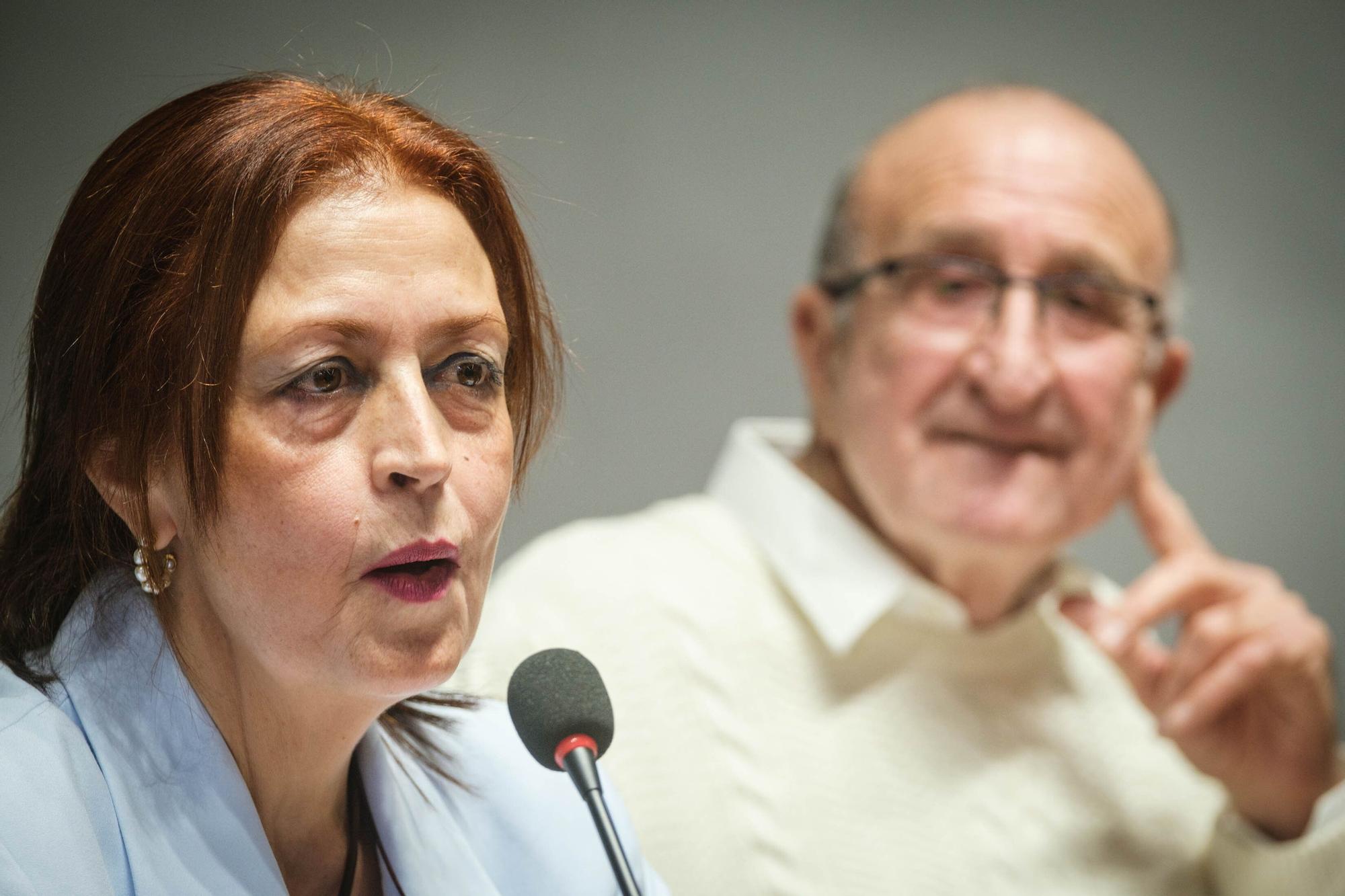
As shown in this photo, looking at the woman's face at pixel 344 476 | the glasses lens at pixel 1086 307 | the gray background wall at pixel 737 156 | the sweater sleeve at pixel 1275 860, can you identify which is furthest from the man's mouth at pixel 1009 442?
the woman's face at pixel 344 476

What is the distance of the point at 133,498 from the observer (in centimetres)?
57

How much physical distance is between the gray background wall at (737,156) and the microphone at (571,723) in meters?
0.16

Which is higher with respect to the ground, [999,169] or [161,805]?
[999,169]

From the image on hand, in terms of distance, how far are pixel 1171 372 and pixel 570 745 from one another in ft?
3.12

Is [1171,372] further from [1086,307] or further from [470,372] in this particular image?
[470,372]

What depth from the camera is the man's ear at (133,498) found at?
57 centimetres

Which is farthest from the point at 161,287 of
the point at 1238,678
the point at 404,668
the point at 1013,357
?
the point at 1238,678

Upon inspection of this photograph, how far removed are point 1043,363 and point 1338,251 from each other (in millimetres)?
750

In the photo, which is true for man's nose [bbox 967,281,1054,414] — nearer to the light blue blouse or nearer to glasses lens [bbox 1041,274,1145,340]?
glasses lens [bbox 1041,274,1145,340]

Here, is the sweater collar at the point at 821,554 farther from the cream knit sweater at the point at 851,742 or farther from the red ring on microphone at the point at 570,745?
the red ring on microphone at the point at 570,745

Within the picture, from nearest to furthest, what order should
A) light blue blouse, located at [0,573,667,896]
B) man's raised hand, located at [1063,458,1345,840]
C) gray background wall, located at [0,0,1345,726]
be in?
light blue blouse, located at [0,573,667,896] → gray background wall, located at [0,0,1345,726] → man's raised hand, located at [1063,458,1345,840]

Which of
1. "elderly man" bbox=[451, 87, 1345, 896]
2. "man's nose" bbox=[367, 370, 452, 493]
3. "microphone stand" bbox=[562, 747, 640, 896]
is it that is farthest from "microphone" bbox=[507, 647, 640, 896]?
"elderly man" bbox=[451, 87, 1345, 896]

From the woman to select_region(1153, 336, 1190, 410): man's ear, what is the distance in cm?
87

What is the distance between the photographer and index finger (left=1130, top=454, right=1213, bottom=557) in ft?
4.39
